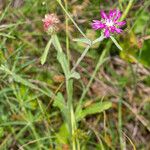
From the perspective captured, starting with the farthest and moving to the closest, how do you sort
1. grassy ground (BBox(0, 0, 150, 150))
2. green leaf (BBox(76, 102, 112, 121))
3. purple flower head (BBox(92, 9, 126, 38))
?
1. grassy ground (BBox(0, 0, 150, 150))
2. green leaf (BBox(76, 102, 112, 121))
3. purple flower head (BBox(92, 9, 126, 38))

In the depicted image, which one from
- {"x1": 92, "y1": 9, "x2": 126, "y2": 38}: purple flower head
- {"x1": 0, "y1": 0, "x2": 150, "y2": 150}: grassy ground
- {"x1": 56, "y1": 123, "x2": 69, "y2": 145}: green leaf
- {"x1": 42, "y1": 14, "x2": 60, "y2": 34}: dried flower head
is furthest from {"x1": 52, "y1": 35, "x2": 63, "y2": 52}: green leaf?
{"x1": 56, "y1": 123, "x2": 69, "y2": 145}: green leaf

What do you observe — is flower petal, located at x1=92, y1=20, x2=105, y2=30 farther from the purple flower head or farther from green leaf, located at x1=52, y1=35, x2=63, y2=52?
green leaf, located at x1=52, y1=35, x2=63, y2=52

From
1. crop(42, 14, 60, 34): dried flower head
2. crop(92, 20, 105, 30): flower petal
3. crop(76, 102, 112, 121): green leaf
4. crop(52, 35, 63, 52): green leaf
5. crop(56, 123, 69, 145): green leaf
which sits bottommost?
crop(56, 123, 69, 145): green leaf

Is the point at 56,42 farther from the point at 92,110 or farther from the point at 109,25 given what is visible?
the point at 92,110

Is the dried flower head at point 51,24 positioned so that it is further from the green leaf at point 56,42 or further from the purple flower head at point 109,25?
the purple flower head at point 109,25

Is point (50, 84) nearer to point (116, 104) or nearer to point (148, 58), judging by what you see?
point (116, 104)

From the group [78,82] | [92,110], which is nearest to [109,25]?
[92,110]

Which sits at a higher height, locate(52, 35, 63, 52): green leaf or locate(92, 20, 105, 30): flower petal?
locate(92, 20, 105, 30): flower petal

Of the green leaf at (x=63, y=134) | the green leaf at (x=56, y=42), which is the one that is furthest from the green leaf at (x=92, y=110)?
the green leaf at (x=56, y=42)

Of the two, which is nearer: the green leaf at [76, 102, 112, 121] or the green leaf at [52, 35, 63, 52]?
the green leaf at [52, 35, 63, 52]

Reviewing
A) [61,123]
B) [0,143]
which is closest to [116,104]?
[61,123]
